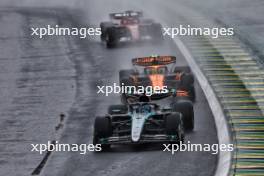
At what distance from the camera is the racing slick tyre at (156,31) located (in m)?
44.1

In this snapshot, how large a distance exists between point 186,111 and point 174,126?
5.63 feet

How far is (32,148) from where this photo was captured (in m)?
26.9

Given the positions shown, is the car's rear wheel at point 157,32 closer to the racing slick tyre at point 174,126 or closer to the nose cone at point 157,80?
the nose cone at point 157,80

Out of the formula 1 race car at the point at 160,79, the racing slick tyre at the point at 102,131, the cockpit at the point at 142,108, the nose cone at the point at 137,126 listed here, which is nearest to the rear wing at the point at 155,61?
the formula 1 race car at the point at 160,79

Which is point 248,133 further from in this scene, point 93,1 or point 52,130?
point 93,1

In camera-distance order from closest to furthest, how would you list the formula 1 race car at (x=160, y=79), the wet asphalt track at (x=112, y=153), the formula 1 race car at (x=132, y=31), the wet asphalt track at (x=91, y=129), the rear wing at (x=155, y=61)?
the wet asphalt track at (x=112, y=153) → the wet asphalt track at (x=91, y=129) → the formula 1 race car at (x=160, y=79) → the rear wing at (x=155, y=61) → the formula 1 race car at (x=132, y=31)

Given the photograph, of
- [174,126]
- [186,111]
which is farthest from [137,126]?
[186,111]

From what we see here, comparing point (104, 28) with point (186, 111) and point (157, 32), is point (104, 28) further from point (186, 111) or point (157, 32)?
point (186, 111)

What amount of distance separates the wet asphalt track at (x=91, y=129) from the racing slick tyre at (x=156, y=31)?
0.39 meters

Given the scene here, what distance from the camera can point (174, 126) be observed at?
Result: 2534cm

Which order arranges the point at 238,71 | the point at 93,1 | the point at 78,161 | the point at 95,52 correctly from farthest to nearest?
the point at 93,1 → the point at 95,52 → the point at 238,71 → the point at 78,161

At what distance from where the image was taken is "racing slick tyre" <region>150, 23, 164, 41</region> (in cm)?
4409

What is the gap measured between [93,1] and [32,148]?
3927 centimetres

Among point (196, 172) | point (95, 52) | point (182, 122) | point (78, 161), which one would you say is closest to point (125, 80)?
point (182, 122)
